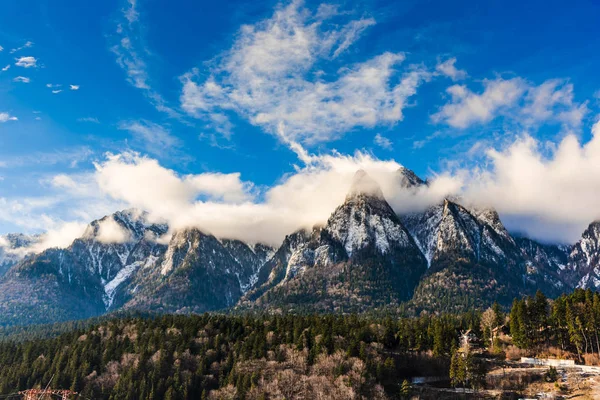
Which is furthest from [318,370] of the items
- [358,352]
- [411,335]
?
[411,335]

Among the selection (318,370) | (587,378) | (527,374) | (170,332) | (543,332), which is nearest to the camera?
(587,378)

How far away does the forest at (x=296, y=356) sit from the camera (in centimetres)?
13025

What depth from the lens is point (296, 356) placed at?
14662cm

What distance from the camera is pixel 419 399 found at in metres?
119

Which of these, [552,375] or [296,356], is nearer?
[552,375]

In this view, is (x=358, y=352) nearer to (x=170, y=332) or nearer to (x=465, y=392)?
(x=465, y=392)

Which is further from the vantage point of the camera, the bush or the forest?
the forest

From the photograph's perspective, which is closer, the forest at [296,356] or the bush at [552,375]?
the bush at [552,375]

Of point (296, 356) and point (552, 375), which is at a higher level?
point (296, 356)

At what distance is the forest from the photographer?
130 m

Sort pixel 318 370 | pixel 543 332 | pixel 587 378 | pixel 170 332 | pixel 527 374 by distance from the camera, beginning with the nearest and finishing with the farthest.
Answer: pixel 587 378
pixel 527 374
pixel 318 370
pixel 543 332
pixel 170 332

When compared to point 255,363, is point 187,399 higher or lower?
lower

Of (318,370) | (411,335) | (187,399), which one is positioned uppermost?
(411,335)

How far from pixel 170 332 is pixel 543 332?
433 ft
